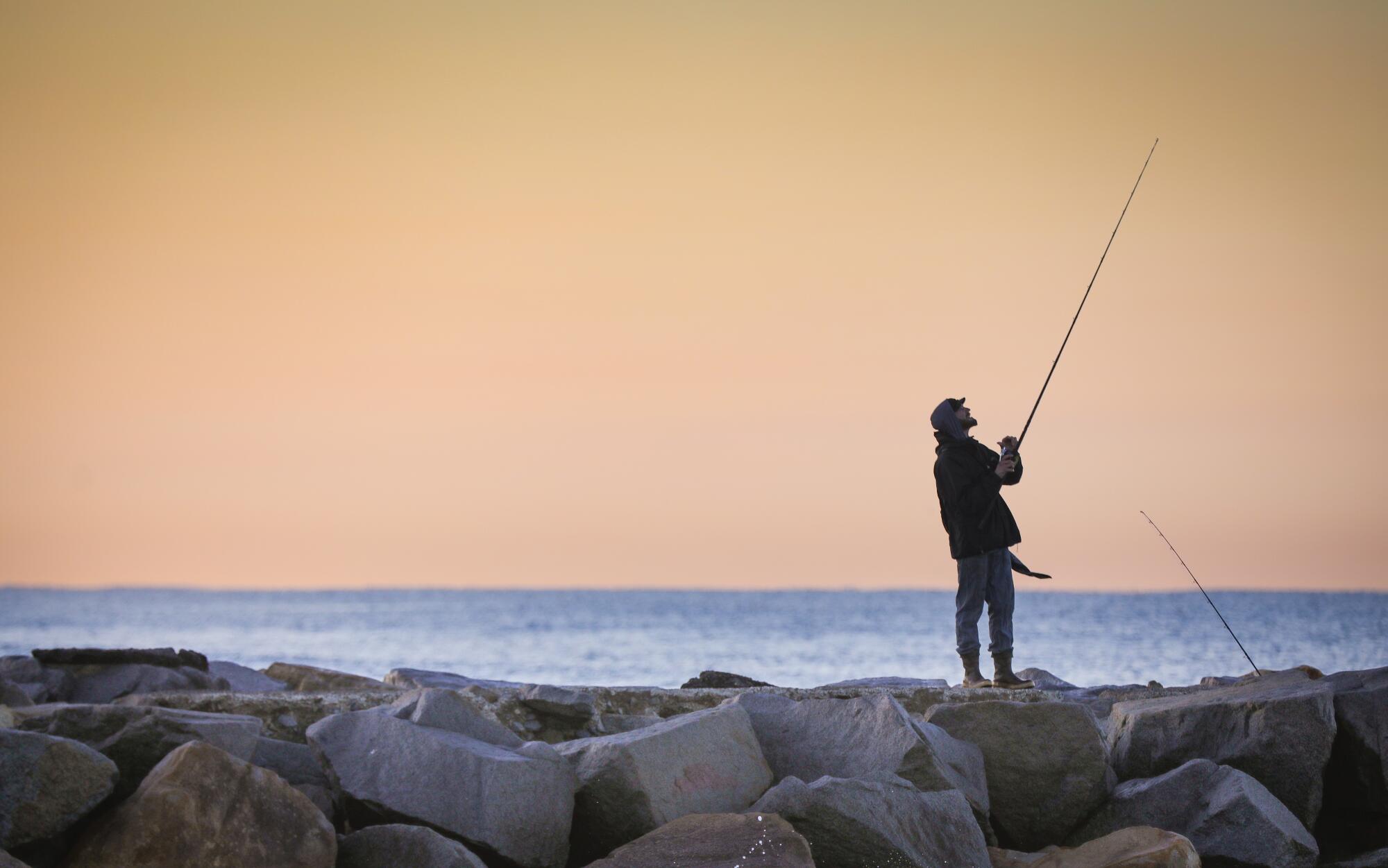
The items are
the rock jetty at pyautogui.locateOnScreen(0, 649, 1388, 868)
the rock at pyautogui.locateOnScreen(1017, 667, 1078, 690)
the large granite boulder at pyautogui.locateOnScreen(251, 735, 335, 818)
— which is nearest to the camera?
the rock jetty at pyautogui.locateOnScreen(0, 649, 1388, 868)

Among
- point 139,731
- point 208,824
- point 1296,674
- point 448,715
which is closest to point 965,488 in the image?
point 1296,674

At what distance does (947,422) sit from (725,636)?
83.8 ft

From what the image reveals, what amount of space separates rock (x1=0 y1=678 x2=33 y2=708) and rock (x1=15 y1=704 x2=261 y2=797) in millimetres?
2443

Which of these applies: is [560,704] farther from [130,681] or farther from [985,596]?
[130,681]

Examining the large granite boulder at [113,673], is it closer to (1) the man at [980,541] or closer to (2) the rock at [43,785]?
(2) the rock at [43,785]

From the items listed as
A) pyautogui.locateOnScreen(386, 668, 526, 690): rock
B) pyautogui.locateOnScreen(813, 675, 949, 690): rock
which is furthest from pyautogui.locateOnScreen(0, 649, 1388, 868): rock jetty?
pyautogui.locateOnScreen(386, 668, 526, 690): rock

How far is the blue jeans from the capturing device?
711 cm

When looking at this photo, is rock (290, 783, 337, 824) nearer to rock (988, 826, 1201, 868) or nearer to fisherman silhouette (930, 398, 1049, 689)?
rock (988, 826, 1201, 868)

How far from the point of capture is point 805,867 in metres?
3.89

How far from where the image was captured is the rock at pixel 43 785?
3.79m

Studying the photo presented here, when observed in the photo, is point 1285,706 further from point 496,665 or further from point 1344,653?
point 1344,653

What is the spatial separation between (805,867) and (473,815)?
1088mm

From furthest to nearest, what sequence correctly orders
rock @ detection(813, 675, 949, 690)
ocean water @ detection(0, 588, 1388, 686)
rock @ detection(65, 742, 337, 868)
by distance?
ocean water @ detection(0, 588, 1388, 686)
rock @ detection(813, 675, 949, 690)
rock @ detection(65, 742, 337, 868)

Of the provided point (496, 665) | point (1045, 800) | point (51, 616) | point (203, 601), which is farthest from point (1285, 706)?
point (203, 601)
